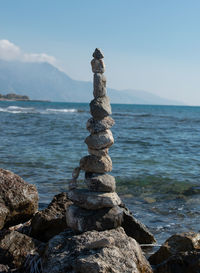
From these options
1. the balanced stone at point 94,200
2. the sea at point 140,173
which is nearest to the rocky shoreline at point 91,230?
the balanced stone at point 94,200

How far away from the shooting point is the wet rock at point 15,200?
25.6ft

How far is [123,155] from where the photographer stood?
20438 millimetres

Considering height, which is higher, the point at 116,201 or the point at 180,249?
the point at 116,201

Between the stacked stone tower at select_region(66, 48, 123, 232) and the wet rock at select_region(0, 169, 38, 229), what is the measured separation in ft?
5.53

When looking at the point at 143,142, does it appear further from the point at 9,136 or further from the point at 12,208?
the point at 12,208

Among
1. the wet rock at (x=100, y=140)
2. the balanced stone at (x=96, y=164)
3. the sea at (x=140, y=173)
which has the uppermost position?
the wet rock at (x=100, y=140)

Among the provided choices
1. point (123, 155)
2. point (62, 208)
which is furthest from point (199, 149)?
point (62, 208)

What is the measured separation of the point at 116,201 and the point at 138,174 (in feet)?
28.8

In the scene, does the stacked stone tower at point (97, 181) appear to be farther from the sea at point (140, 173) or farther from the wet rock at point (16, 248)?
the sea at point (140, 173)

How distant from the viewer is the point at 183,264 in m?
5.88

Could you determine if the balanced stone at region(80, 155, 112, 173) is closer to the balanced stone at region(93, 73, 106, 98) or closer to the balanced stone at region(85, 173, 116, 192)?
the balanced stone at region(85, 173, 116, 192)

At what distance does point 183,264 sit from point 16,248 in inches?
111

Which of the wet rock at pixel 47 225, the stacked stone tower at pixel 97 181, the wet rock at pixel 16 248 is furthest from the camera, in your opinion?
the wet rock at pixel 47 225

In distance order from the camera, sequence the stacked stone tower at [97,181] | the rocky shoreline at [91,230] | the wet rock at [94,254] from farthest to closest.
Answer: the stacked stone tower at [97,181] < the rocky shoreline at [91,230] < the wet rock at [94,254]
